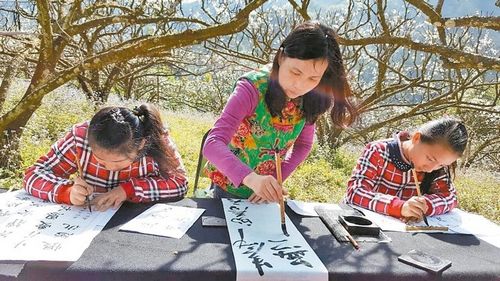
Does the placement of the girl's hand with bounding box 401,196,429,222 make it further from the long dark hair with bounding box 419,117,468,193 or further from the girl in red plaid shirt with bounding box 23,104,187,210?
the girl in red plaid shirt with bounding box 23,104,187,210

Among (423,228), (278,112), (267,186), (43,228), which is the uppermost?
(278,112)

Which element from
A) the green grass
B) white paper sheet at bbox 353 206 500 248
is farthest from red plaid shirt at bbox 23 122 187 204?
the green grass

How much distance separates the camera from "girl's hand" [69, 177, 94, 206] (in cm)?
153

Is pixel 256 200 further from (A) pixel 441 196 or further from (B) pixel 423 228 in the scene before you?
(A) pixel 441 196

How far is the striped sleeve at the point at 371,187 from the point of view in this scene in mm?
1784

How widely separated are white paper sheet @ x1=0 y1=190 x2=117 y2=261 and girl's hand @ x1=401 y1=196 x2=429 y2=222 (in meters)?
1.11

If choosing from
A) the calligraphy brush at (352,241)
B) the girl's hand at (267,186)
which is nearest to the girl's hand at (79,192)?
the girl's hand at (267,186)

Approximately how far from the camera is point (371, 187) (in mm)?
1978

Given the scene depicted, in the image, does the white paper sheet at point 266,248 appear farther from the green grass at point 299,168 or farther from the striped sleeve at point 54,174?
the green grass at point 299,168

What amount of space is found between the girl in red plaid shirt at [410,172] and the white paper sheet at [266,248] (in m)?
0.47

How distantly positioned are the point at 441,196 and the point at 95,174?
1479mm

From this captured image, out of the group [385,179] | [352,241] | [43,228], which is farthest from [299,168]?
[43,228]

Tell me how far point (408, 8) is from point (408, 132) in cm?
464

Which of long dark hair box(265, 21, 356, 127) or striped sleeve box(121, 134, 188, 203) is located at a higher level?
long dark hair box(265, 21, 356, 127)
